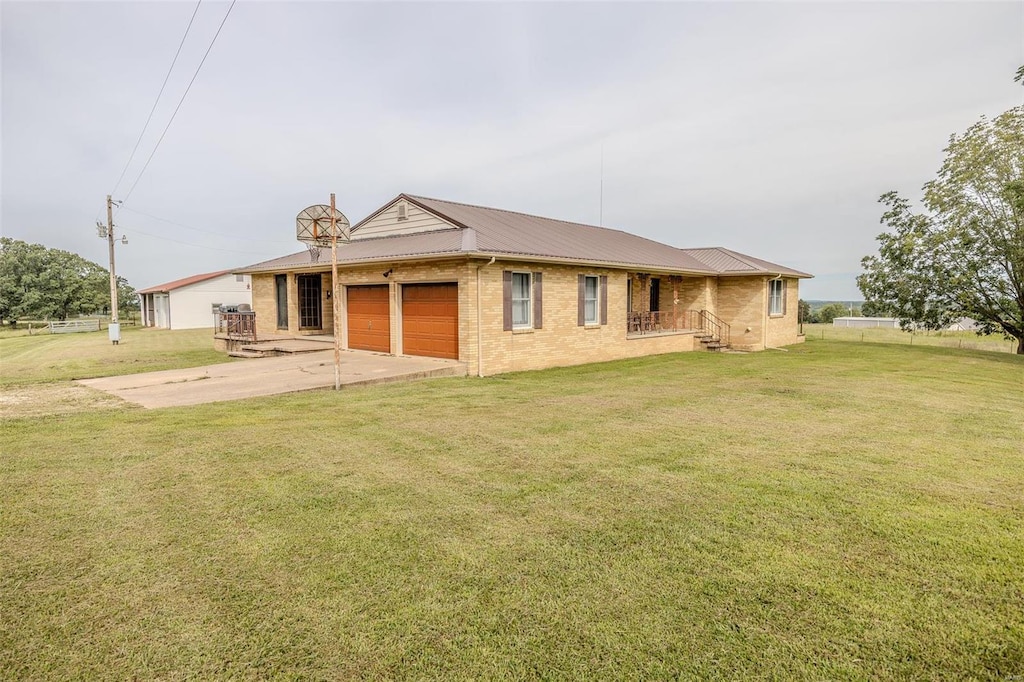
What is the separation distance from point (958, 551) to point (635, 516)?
7.39 ft

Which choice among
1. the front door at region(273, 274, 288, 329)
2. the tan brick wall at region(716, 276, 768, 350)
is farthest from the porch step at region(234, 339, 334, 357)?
the tan brick wall at region(716, 276, 768, 350)

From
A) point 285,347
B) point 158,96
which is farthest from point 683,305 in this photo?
point 158,96

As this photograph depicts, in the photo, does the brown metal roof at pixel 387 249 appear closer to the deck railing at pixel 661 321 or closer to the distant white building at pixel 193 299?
the deck railing at pixel 661 321

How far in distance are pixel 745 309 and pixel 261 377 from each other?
1921 centimetres

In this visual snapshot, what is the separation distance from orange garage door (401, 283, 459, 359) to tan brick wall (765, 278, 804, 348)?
1516 centimetres

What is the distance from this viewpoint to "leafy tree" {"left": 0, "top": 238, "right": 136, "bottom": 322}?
147ft

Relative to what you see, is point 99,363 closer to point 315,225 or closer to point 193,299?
point 315,225

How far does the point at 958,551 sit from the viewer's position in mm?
3627

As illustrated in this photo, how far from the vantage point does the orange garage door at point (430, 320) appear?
13477 mm

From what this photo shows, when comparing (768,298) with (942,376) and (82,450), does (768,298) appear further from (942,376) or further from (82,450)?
(82,450)

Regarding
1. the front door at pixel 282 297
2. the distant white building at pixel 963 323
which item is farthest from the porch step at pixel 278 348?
the distant white building at pixel 963 323

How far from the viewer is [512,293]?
13547mm

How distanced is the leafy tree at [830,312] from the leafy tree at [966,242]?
52.1 metres

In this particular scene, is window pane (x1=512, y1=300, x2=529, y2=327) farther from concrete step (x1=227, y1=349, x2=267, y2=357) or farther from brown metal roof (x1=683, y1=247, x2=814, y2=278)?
brown metal roof (x1=683, y1=247, x2=814, y2=278)
